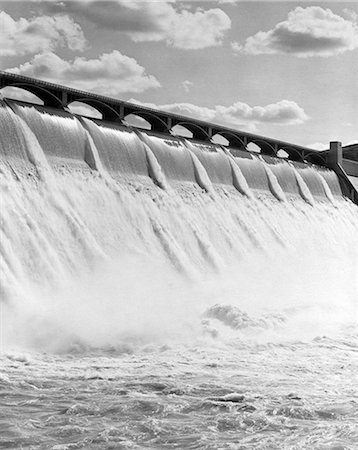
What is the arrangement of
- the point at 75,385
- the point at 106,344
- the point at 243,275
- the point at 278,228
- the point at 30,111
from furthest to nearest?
the point at 278,228 < the point at 243,275 < the point at 30,111 < the point at 106,344 < the point at 75,385

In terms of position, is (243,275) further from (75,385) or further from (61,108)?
(75,385)

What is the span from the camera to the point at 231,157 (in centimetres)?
1952

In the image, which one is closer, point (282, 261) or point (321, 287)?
point (321, 287)

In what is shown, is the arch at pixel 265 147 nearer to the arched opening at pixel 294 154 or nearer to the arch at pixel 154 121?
the arched opening at pixel 294 154

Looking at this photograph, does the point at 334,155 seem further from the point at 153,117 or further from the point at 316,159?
the point at 153,117

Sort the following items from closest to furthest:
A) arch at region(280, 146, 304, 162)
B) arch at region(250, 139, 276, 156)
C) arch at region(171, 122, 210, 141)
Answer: arch at region(171, 122, 210, 141) → arch at region(250, 139, 276, 156) → arch at region(280, 146, 304, 162)

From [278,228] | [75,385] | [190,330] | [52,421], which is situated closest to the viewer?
[52,421]

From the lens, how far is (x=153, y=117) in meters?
18.5

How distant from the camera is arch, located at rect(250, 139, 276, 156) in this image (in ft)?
76.4

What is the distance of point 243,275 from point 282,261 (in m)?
2.66

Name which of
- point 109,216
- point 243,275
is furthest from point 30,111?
point 243,275

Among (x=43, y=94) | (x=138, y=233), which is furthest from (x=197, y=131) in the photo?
(x=138, y=233)

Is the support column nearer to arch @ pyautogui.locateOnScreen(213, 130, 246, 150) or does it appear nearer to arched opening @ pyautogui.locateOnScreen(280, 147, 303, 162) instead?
arched opening @ pyautogui.locateOnScreen(280, 147, 303, 162)

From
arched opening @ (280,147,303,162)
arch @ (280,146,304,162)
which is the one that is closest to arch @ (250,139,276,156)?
arch @ (280,146,304,162)
